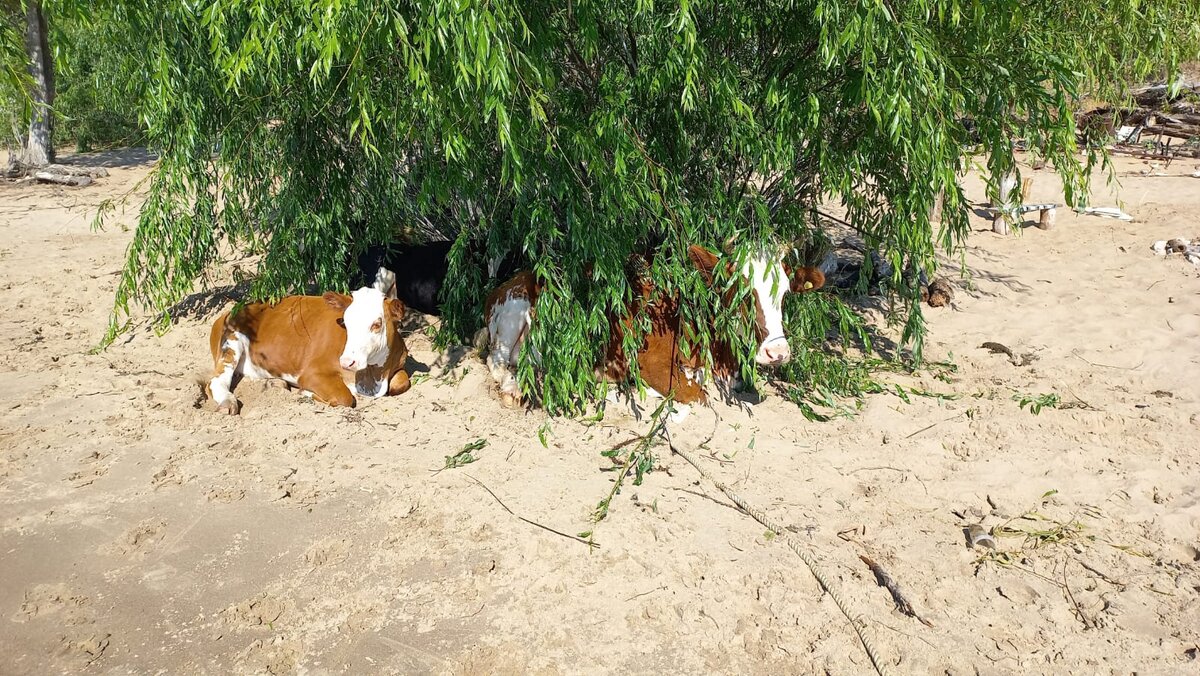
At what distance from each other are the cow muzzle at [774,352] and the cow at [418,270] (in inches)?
92.9

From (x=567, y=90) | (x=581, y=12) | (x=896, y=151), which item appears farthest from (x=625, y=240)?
(x=896, y=151)

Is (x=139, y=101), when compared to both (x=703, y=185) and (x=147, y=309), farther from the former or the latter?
(x=703, y=185)

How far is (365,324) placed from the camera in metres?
5.40

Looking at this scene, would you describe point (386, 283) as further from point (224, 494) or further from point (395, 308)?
point (224, 494)

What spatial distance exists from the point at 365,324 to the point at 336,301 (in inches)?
10.0

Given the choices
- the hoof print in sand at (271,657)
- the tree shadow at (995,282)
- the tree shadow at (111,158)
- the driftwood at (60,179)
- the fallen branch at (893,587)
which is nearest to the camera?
the hoof print in sand at (271,657)

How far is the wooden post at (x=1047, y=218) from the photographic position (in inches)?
406

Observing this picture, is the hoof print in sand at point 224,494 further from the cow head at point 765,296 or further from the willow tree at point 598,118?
the cow head at point 765,296

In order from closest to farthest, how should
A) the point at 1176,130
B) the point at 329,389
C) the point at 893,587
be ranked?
the point at 893,587 → the point at 329,389 → the point at 1176,130

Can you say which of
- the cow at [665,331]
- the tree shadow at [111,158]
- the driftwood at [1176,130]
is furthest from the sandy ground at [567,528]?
the driftwood at [1176,130]

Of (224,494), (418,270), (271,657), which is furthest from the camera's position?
(418,270)

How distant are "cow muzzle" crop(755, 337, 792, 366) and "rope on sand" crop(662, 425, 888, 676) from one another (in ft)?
2.54

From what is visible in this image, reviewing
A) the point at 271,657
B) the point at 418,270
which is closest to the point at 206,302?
the point at 418,270

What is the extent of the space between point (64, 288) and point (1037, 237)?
10.3 meters
